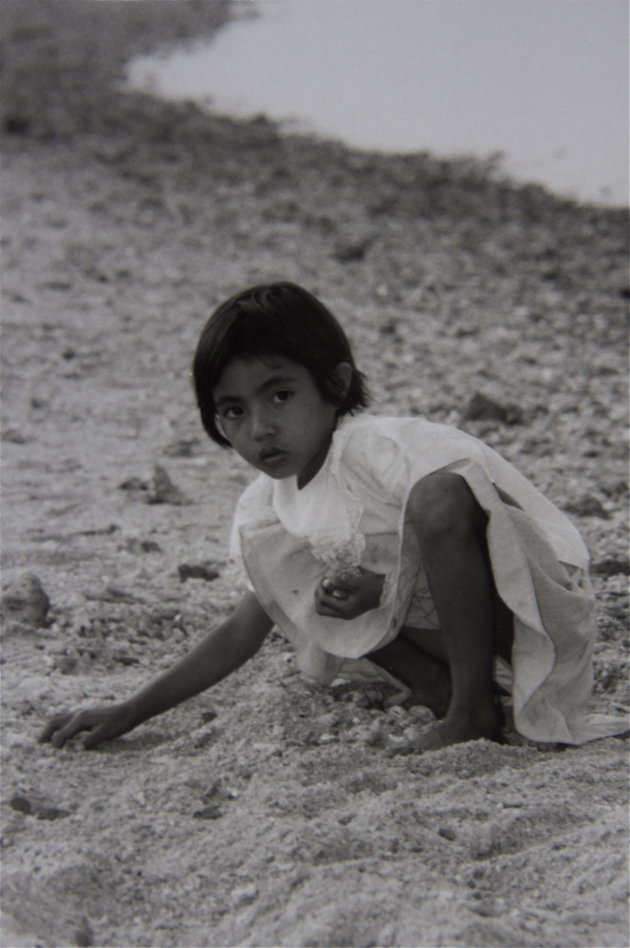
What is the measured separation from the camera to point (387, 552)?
93.7 inches

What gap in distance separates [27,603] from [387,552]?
103 cm

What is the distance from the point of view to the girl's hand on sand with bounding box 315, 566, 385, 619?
2.36m

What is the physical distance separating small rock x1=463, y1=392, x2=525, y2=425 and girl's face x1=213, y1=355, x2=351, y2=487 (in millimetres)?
2115

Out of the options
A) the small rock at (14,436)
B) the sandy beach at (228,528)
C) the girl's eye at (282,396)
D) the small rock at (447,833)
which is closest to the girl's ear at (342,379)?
the girl's eye at (282,396)

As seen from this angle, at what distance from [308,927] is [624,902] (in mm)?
443

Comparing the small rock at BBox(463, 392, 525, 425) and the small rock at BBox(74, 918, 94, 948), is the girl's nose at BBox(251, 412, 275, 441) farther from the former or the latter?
the small rock at BBox(463, 392, 525, 425)

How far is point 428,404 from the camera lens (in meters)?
4.65

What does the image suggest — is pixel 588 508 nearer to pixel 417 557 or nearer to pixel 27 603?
pixel 417 557

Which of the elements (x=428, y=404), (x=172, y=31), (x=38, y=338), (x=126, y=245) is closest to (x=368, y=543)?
(x=428, y=404)

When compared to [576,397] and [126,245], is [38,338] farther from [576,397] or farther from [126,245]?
[576,397]

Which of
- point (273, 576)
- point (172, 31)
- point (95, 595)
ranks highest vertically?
point (172, 31)

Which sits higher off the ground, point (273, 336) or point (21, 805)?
point (273, 336)

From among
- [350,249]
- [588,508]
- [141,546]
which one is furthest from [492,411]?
[350,249]

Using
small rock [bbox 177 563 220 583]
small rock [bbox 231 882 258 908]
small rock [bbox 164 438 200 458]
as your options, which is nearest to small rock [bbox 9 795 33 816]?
small rock [bbox 231 882 258 908]
